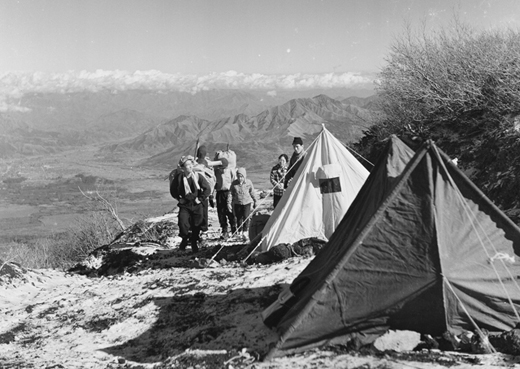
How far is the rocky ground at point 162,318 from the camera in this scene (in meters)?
4.47

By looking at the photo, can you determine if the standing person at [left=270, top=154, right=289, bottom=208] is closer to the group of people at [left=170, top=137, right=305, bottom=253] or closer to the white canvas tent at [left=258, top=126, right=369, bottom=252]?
the group of people at [left=170, top=137, right=305, bottom=253]

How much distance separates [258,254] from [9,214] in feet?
453

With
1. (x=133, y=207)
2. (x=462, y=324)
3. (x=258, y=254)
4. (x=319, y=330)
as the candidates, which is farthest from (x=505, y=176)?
(x=133, y=207)

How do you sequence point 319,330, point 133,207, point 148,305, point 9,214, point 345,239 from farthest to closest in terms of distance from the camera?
1. point 9,214
2. point 133,207
3. point 148,305
4. point 345,239
5. point 319,330

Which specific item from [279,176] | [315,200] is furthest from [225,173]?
[315,200]

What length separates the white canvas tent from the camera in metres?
8.30

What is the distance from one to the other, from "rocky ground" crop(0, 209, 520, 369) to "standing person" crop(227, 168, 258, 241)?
61cm

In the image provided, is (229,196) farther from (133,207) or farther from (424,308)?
(133,207)

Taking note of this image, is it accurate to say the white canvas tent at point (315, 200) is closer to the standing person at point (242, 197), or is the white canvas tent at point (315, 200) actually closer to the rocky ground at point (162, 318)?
the rocky ground at point (162, 318)

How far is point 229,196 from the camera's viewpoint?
10727 millimetres

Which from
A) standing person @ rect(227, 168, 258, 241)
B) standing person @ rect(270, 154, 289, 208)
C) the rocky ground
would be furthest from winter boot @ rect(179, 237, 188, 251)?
standing person @ rect(270, 154, 289, 208)

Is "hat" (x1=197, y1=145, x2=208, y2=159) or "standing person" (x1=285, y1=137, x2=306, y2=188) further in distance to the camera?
"hat" (x1=197, y1=145, x2=208, y2=159)

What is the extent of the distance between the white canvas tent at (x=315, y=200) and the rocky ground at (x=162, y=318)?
621mm

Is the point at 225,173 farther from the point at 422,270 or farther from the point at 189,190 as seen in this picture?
the point at 422,270
